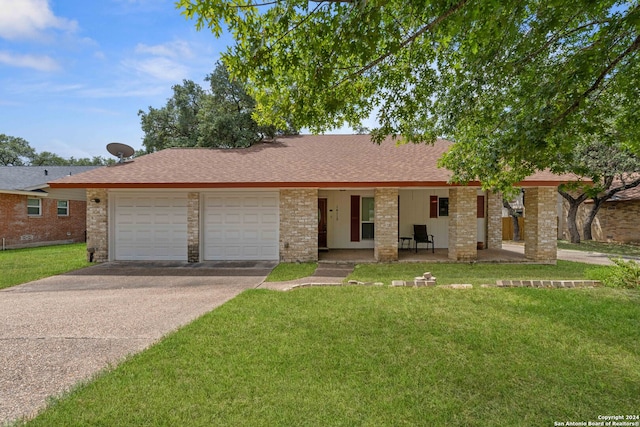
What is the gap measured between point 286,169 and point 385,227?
393 centimetres

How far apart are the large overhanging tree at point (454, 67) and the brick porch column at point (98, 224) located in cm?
842

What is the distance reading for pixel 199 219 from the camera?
10.8m

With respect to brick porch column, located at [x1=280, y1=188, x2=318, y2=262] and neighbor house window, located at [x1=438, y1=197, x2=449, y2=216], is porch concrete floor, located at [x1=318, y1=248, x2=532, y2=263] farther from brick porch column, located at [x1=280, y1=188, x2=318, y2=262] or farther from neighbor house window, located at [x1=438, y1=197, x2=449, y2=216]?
neighbor house window, located at [x1=438, y1=197, x2=449, y2=216]

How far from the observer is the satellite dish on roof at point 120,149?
40.7 ft

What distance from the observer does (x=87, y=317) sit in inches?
204

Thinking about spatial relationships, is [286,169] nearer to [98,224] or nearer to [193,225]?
[193,225]

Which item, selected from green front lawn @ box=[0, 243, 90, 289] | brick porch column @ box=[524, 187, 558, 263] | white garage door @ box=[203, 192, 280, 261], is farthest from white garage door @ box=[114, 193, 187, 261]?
brick porch column @ box=[524, 187, 558, 263]

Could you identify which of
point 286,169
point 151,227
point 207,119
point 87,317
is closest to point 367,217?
point 286,169

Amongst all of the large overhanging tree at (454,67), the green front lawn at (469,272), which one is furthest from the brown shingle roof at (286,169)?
the large overhanging tree at (454,67)

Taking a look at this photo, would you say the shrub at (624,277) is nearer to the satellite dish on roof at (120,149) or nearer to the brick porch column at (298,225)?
the brick porch column at (298,225)

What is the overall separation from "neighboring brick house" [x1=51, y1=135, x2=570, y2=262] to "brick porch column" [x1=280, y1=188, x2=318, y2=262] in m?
0.03

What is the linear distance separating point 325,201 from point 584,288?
847 cm

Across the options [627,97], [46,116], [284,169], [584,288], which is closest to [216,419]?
[627,97]

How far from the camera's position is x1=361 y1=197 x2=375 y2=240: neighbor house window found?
42.2 ft
